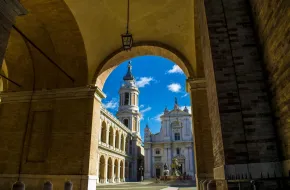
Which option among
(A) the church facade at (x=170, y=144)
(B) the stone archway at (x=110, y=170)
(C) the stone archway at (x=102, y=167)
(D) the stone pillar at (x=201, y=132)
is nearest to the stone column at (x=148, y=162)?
(A) the church facade at (x=170, y=144)

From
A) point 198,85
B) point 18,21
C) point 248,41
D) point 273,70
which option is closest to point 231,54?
point 248,41

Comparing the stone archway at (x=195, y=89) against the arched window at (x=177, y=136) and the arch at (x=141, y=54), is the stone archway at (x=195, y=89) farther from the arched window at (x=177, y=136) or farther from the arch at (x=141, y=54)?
the arched window at (x=177, y=136)

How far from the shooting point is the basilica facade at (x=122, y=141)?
31969mm

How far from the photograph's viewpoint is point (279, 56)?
3338 mm

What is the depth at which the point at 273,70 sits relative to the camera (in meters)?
3.55

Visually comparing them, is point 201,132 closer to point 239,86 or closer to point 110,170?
point 239,86

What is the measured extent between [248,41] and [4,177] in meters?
8.93

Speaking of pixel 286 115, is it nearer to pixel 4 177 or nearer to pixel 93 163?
pixel 93 163

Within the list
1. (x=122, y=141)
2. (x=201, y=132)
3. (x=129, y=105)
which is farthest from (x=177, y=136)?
(x=201, y=132)

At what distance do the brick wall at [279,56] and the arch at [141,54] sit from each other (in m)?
5.29

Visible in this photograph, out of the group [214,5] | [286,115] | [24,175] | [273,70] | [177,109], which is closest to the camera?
[286,115]

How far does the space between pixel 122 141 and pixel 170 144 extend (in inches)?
403

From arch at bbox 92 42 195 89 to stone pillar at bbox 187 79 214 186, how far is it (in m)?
0.64

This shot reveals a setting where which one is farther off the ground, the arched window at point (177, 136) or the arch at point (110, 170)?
the arched window at point (177, 136)
